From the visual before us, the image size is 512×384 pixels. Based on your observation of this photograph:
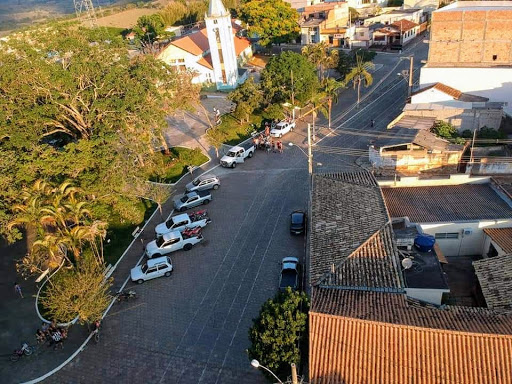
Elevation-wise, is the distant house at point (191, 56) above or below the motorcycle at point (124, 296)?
above

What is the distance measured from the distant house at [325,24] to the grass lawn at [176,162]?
41873 millimetres

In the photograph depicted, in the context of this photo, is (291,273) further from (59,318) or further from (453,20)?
(453,20)

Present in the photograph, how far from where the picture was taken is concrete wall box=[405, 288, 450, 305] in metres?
17.9

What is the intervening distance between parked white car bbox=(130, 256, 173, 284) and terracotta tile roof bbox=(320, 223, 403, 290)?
32.1 ft

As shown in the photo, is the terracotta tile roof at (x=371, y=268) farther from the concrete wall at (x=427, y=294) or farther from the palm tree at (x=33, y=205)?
the palm tree at (x=33, y=205)

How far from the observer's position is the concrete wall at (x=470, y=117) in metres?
35.2

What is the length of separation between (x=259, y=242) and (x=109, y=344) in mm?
10154

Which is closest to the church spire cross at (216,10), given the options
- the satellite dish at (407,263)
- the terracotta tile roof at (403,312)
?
the satellite dish at (407,263)

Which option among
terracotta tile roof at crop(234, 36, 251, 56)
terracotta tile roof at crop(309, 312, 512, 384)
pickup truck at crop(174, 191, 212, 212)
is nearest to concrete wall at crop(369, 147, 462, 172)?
pickup truck at crop(174, 191, 212, 212)

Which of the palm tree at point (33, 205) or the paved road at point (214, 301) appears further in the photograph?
the palm tree at point (33, 205)

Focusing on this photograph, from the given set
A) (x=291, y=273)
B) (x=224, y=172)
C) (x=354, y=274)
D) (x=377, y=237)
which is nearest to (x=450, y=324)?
(x=354, y=274)

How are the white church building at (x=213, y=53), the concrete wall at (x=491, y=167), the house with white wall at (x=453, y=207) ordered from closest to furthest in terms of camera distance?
the house with white wall at (x=453, y=207) < the concrete wall at (x=491, y=167) < the white church building at (x=213, y=53)

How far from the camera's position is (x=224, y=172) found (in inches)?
1379

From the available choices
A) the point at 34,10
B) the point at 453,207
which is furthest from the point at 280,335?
the point at 34,10
